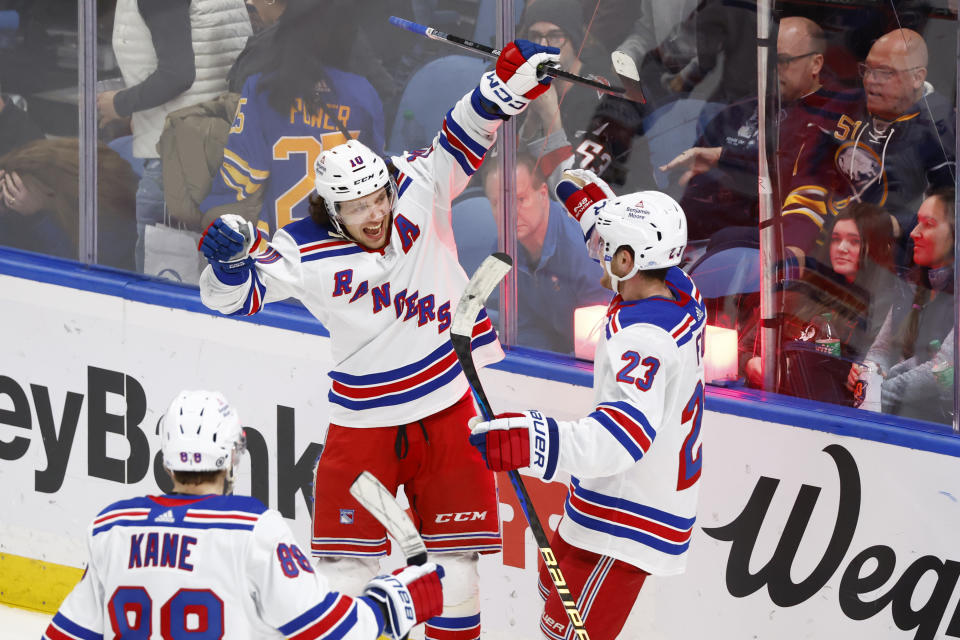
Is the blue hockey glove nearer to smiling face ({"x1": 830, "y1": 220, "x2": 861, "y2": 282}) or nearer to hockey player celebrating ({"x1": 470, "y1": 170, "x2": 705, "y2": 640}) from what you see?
hockey player celebrating ({"x1": 470, "y1": 170, "x2": 705, "y2": 640})

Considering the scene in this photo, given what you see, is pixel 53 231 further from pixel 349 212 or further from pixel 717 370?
pixel 717 370

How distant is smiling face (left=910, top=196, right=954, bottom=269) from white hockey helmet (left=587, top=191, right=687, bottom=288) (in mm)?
911

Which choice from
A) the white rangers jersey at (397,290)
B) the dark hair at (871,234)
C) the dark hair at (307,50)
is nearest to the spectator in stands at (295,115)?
the dark hair at (307,50)

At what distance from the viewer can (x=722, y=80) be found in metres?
4.04

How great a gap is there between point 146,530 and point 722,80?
2.25 metres

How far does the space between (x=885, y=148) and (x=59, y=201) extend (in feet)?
9.17

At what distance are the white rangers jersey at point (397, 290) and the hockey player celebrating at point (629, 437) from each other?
1.55ft

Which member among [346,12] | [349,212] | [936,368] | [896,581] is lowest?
[896,581]

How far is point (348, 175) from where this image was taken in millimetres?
3457

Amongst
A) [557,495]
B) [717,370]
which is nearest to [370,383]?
[557,495]

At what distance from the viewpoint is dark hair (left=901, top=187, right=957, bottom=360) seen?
12.4ft

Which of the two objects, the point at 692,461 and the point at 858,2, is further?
the point at 858,2

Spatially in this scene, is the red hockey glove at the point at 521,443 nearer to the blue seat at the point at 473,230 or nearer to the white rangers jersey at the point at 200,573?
the white rangers jersey at the point at 200,573

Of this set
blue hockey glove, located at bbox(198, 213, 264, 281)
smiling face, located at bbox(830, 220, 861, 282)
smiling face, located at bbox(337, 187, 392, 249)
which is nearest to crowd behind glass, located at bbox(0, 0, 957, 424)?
smiling face, located at bbox(830, 220, 861, 282)
